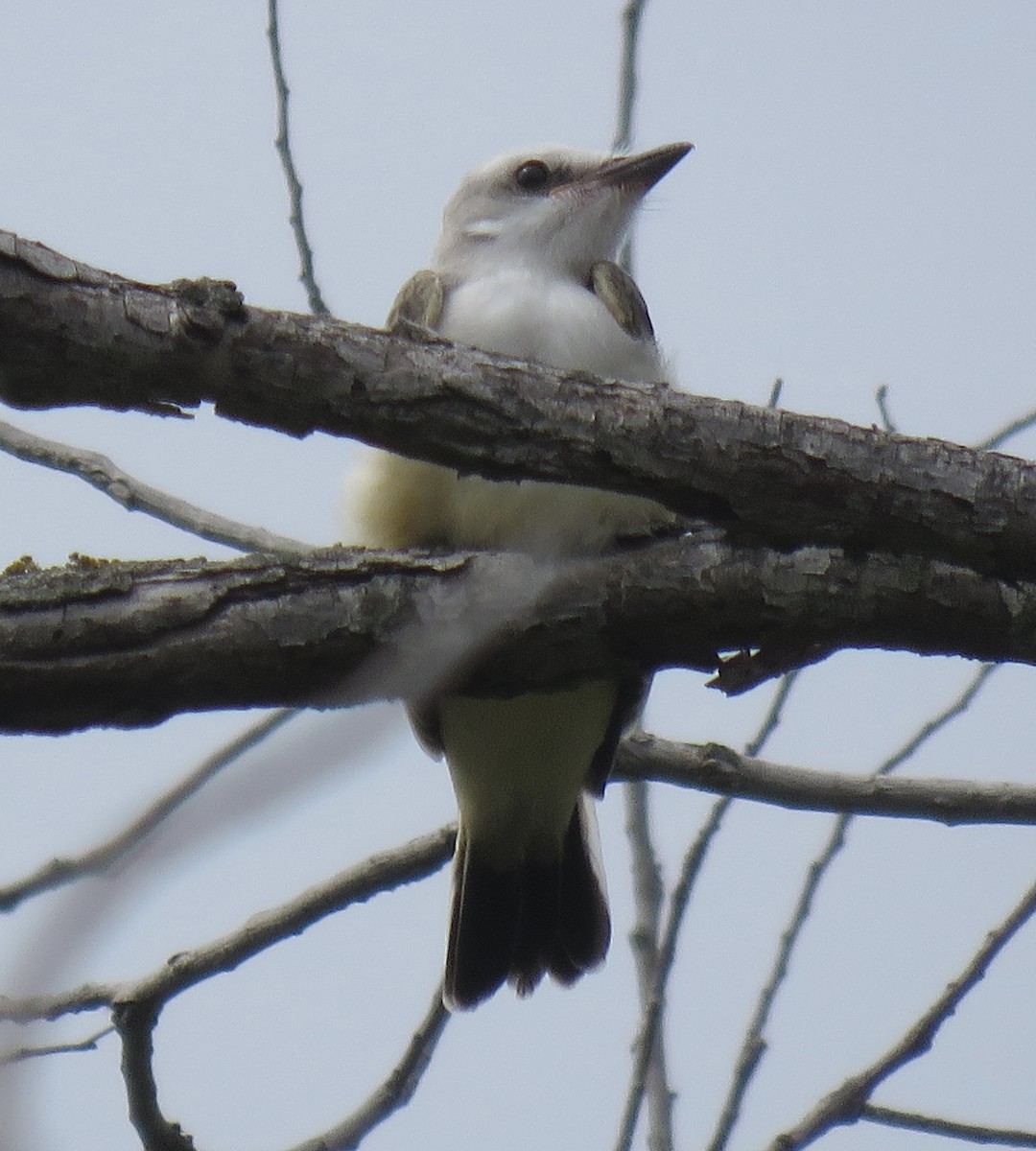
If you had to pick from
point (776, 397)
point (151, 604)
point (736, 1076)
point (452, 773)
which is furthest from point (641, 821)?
point (151, 604)

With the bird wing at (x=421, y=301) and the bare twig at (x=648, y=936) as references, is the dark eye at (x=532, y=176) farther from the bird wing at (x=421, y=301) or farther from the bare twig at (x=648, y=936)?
the bare twig at (x=648, y=936)

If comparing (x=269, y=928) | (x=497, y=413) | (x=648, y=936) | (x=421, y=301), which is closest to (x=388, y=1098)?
(x=269, y=928)

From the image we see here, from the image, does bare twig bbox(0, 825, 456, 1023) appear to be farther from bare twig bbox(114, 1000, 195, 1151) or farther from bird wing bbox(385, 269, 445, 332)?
bird wing bbox(385, 269, 445, 332)

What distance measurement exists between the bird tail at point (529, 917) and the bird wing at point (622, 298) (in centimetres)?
147

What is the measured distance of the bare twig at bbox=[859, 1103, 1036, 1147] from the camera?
3.75 m

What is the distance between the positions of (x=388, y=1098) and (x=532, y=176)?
3418 mm

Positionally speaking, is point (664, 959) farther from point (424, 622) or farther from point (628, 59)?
point (628, 59)

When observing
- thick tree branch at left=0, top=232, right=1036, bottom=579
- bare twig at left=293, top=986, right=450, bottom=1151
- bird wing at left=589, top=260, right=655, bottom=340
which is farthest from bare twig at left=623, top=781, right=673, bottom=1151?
thick tree branch at left=0, top=232, right=1036, bottom=579

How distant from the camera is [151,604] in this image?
2.91 meters

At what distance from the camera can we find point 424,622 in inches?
123

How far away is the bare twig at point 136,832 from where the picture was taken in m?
1.57

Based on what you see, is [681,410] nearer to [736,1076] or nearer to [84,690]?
[84,690]

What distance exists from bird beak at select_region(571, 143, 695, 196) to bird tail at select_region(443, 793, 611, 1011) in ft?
7.22

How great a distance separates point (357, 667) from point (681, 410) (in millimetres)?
794
